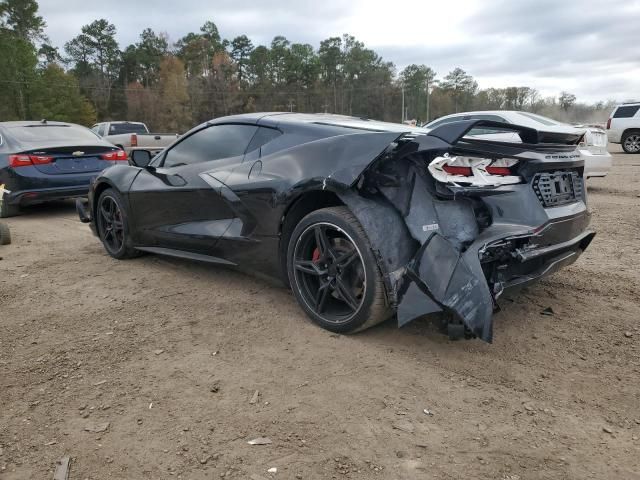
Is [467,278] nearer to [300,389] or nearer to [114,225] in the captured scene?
[300,389]

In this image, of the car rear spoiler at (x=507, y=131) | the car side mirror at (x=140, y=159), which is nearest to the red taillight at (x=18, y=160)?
the car side mirror at (x=140, y=159)

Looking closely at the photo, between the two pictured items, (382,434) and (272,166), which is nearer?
(382,434)

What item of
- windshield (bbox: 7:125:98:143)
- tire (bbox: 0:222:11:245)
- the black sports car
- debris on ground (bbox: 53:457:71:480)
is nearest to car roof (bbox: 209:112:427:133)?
debris on ground (bbox: 53:457:71:480)

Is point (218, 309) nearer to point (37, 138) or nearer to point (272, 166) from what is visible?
point (272, 166)

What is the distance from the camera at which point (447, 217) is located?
9.36 feet

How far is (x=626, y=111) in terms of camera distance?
18109 millimetres

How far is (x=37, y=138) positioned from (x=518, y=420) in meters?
8.02

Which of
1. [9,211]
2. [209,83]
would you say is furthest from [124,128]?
[209,83]

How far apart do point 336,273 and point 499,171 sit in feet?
3.67

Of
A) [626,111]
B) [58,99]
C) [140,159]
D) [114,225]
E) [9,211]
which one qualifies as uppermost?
[58,99]

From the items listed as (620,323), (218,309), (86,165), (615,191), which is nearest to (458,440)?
(620,323)

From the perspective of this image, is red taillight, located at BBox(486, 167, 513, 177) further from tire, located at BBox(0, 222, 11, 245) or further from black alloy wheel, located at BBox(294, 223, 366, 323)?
tire, located at BBox(0, 222, 11, 245)

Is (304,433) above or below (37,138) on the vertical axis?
below

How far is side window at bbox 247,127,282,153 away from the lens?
3729mm
